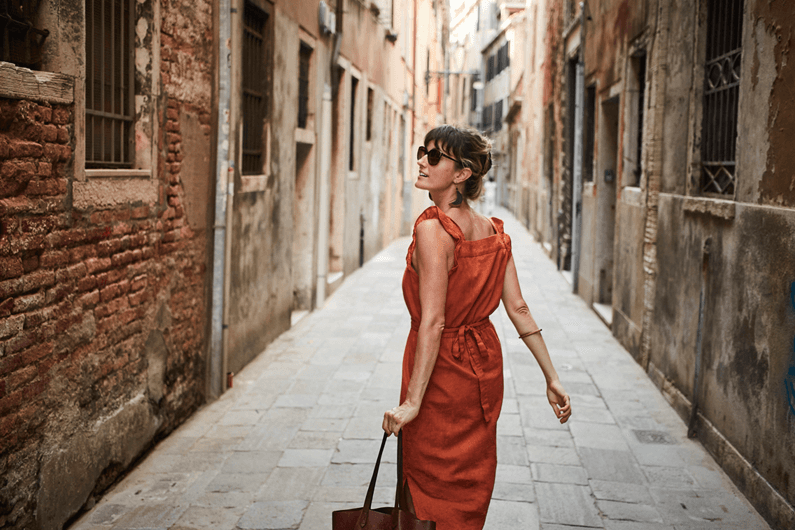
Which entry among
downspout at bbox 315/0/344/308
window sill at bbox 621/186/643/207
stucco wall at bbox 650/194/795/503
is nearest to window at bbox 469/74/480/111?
downspout at bbox 315/0/344/308

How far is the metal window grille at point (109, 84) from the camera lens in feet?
13.9

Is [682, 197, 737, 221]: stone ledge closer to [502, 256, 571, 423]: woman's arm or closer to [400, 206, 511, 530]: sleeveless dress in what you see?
[502, 256, 571, 423]: woman's arm

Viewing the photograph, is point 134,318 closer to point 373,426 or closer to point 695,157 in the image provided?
point 373,426

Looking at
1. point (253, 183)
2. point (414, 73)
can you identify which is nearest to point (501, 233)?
point (253, 183)

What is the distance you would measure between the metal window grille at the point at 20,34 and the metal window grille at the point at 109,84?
56 centimetres

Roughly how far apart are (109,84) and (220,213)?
1767 mm

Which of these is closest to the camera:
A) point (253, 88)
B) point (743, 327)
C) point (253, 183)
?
point (743, 327)

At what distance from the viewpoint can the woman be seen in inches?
110

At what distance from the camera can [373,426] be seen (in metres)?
5.56

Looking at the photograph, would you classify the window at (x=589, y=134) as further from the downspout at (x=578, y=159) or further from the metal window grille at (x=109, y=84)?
the metal window grille at (x=109, y=84)

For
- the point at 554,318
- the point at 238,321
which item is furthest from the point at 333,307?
the point at 238,321

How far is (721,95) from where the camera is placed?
5.83 meters

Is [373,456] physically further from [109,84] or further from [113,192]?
[109,84]

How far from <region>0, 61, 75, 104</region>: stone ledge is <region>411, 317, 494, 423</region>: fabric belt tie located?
1.88 m
